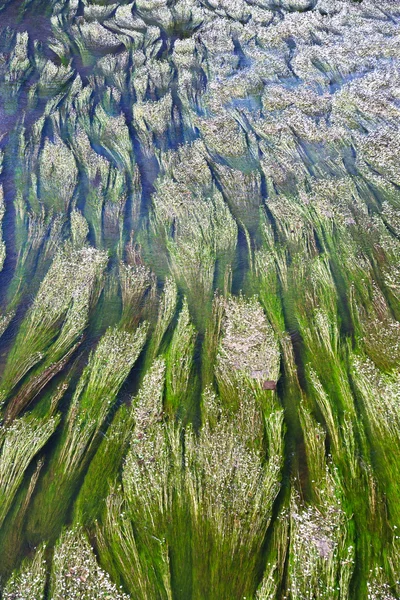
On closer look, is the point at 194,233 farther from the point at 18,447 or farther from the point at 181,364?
the point at 18,447

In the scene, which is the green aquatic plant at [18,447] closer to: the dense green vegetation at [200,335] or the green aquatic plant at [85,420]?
the dense green vegetation at [200,335]

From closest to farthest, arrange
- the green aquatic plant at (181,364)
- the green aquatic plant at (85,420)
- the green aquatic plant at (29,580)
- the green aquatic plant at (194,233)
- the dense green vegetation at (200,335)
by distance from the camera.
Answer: the green aquatic plant at (29,580)
the dense green vegetation at (200,335)
the green aquatic plant at (85,420)
the green aquatic plant at (181,364)
the green aquatic plant at (194,233)

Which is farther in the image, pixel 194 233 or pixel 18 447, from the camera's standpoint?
pixel 194 233

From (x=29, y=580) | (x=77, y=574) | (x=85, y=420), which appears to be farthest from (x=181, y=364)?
(x=29, y=580)

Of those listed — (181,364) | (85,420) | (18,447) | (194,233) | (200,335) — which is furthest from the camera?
(194,233)

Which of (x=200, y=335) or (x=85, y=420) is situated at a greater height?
(x=200, y=335)

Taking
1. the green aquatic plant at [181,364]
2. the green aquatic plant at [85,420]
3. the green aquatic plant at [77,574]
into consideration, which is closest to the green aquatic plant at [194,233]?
the green aquatic plant at [181,364]

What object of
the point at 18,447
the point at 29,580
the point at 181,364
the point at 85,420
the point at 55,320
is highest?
the point at 55,320

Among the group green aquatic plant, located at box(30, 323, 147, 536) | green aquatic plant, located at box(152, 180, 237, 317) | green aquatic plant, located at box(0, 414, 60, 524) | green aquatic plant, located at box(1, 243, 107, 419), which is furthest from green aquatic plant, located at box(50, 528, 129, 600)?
green aquatic plant, located at box(152, 180, 237, 317)

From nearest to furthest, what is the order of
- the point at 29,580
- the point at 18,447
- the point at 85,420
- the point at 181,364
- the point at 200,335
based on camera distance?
the point at 29,580
the point at 18,447
the point at 85,420
the point at 181,364
the point at 200,335
